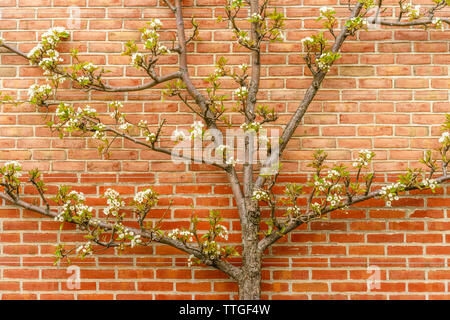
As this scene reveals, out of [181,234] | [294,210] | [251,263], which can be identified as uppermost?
[294,210]

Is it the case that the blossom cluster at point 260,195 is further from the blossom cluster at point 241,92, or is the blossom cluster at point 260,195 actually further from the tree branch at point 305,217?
the blossom cluster at point 241,92

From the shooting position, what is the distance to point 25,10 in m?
2.33

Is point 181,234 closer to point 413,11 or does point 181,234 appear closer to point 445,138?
point 445,138

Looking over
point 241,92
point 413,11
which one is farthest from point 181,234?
point 413,11

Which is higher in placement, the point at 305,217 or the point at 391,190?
the point at 391,190

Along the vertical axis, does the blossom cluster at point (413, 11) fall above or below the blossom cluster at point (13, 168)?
above

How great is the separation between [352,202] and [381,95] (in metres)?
0.68

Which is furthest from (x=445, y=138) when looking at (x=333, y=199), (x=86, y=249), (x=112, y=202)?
(x=86, y=249)

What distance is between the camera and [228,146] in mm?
2094

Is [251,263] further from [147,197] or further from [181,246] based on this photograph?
[147,197]

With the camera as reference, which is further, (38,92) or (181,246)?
(38,92)

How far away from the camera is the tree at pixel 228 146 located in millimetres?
2072

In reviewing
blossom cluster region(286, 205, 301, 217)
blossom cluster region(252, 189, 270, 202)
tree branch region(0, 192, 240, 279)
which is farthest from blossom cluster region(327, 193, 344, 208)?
tree branch region(0, 192, 240, 279)

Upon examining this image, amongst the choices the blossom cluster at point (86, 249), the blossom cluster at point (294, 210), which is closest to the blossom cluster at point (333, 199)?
the blossom cluster at point (294, 210)
